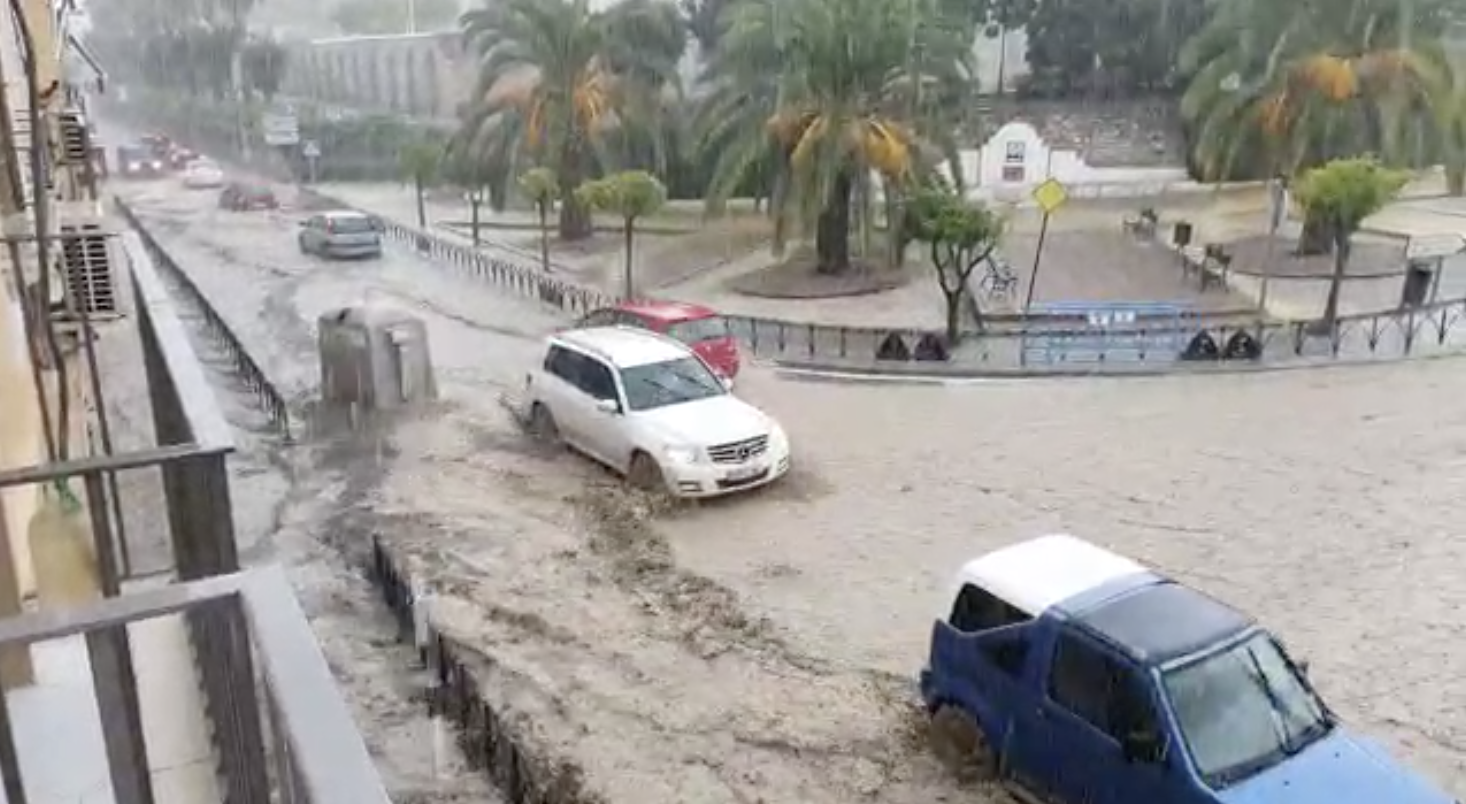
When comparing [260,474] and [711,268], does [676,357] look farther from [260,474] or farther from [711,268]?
[711,268]

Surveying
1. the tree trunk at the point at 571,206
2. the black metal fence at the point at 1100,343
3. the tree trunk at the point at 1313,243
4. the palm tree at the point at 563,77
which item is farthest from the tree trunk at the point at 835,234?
the tree trunk at the point at 1313,243

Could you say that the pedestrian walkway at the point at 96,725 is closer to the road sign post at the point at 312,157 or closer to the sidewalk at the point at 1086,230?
the sidewalk at the point at 1086,230

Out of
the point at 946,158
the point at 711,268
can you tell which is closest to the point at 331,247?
the point at 711,268

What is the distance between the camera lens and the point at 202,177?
5325 centimetres

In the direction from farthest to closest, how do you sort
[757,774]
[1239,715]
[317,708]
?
[757,774] < [1239,715] < [317,708]

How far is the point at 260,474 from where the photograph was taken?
45.6ft

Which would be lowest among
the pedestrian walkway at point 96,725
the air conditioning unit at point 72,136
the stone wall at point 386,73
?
the pedestrian walkway at point 96,725

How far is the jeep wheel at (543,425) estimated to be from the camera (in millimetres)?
14492

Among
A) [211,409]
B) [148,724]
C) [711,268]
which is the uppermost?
[211,409]

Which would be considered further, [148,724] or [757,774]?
[757,774]

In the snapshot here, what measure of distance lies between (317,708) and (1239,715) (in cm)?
556

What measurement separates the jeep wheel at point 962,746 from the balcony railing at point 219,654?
199 inches

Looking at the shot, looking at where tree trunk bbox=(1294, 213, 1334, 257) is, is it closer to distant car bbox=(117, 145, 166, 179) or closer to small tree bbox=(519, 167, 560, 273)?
small tree bbox=(519, 167, 560, 273)

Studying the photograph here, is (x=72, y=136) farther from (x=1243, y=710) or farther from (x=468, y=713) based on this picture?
(x=1243, y=710)
